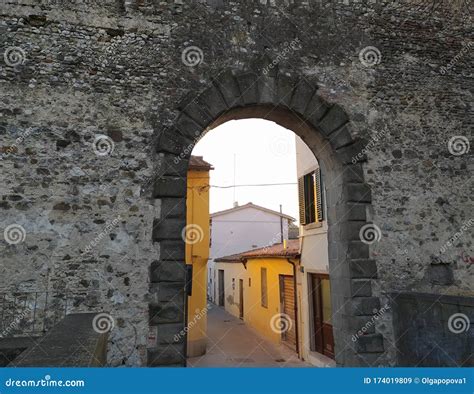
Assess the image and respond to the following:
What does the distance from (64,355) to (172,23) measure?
166 inches

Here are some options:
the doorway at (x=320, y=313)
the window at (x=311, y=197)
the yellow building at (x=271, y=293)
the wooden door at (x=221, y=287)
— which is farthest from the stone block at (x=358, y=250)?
the wooden door at (x=221, y=287)

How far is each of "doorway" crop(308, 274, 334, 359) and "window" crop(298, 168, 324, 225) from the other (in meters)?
1.31

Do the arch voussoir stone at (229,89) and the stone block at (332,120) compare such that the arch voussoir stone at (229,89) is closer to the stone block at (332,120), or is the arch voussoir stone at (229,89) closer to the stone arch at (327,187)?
the stone arch at (327,187)

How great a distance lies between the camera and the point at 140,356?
3938 mm

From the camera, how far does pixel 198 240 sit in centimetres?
1020

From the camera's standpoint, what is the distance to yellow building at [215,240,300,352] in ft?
32.7

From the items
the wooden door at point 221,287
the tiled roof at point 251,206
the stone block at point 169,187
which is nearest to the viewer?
the stone block at point 169,187

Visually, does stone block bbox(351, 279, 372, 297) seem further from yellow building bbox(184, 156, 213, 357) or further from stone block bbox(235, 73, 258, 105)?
yellow building bbox(184, 156, 213, 357)

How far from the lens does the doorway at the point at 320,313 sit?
7.84 m

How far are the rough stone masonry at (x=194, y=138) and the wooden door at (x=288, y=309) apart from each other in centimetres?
535

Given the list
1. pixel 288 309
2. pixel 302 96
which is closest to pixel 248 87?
pixel 302 96

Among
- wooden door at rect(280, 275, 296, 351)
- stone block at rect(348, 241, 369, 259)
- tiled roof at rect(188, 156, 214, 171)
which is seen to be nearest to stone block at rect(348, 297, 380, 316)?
stone block at rect(348, 241, 369, 259)

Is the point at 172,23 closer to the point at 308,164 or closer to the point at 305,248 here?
the point at 308,164

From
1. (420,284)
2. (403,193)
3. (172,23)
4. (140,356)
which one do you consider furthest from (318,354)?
(172,23)
